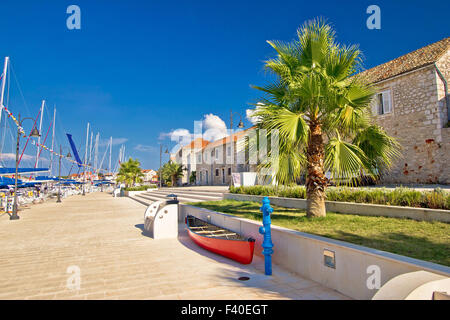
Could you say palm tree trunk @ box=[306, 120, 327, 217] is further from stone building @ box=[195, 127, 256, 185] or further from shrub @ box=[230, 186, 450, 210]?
stone building @ box=[195, 127, 256, 185]

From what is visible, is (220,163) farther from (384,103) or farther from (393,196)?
(393,196)

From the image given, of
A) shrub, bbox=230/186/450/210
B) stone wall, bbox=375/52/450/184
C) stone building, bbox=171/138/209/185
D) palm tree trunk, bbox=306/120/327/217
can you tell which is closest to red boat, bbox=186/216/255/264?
palm tree trunk, bbox=306/120/327/217

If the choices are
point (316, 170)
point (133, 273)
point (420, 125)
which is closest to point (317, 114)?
point (316, 170)

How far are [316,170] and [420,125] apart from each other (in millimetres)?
11691

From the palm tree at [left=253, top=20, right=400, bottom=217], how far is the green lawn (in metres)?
0.75

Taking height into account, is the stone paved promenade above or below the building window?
below

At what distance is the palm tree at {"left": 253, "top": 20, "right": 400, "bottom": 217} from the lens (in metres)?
6.17

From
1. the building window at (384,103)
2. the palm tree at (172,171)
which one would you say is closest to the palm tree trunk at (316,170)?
the building window at (384,103)

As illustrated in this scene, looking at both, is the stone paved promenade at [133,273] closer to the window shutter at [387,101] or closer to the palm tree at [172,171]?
the window shutter at [387,101]

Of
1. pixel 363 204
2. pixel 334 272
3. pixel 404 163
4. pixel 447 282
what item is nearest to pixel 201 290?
pixel 334 272

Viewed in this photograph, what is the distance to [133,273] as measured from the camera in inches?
201

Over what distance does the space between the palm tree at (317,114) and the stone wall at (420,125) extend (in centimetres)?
934

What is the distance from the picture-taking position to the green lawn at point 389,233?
405cm
